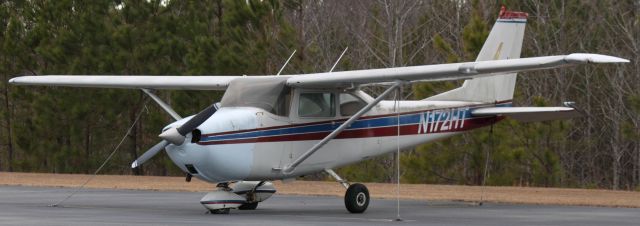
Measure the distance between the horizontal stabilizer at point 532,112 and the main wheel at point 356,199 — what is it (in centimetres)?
325

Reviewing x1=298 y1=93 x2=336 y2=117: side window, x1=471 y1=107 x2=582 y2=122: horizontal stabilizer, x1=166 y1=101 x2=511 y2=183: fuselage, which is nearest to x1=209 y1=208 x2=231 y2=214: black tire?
x1=166 y1=101 x2=511 y2=183: fuselage

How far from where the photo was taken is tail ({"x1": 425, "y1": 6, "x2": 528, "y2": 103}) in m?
20.6

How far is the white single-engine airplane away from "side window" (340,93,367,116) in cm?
2

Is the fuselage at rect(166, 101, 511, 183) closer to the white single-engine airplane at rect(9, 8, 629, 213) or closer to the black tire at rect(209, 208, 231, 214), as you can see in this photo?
the white single-engine airplane at rect(9, 8, 629, 213)

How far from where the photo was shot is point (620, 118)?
35.6 metres

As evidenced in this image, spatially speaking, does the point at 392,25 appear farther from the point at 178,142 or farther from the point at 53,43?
the point at 178,142

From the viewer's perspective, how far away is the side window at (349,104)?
18344mm

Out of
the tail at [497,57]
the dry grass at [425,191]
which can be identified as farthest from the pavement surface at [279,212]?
the tail at [497,57]

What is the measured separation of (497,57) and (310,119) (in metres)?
4.32

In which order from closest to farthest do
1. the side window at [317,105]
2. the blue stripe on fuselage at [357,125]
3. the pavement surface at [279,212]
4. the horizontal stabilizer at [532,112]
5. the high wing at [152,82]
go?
the pavement surface at [279,212] < the blue stripe on fuselage at [357,125] < the side window at [317,105] < the horizontal stabilizer at [532,112] < the high wing at [152,82]

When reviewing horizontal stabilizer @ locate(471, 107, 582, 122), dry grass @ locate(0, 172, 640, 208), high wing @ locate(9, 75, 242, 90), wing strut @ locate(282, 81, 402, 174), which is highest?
high wing @ locate(9, 75, 242, 90)

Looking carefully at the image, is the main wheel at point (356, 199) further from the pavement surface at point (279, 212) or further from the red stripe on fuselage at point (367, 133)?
the red stripe on fuselage at point (367, 133)

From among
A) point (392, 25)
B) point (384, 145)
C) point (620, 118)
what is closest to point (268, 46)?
point (392, 25)

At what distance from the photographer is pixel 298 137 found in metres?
17.9
